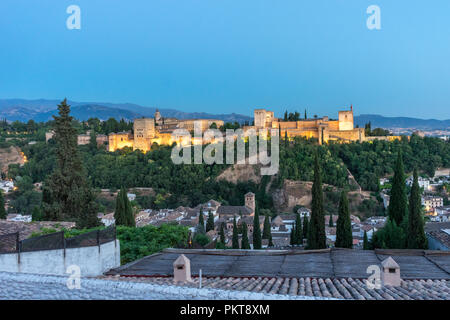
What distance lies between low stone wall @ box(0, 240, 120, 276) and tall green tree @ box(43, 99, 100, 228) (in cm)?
723

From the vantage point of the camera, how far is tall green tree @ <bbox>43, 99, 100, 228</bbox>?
13531 mm

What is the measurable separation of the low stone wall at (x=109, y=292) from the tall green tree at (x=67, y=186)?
954 cm

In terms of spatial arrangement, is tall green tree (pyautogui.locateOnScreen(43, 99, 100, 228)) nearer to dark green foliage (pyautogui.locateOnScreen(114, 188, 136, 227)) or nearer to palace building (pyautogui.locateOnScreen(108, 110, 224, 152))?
dark green foliage (pyautogui.locateOnScreen(114, 188, 136, 227))

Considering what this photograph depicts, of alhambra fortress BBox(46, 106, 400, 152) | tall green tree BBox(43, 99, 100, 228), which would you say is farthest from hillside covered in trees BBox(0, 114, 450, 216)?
tall green tree BBox(43, 99, 100, 228)

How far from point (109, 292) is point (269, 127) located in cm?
5459

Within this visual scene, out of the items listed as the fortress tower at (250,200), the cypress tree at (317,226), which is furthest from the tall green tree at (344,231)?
the fortress tower at (250,200)

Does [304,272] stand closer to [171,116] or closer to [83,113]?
[171,116]

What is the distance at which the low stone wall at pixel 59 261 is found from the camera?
5.89 metres

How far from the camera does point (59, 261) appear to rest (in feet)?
20.1

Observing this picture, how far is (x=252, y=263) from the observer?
7.18m

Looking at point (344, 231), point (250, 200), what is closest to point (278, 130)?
point (250, 200)

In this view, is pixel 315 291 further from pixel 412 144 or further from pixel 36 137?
pixel 36 137
